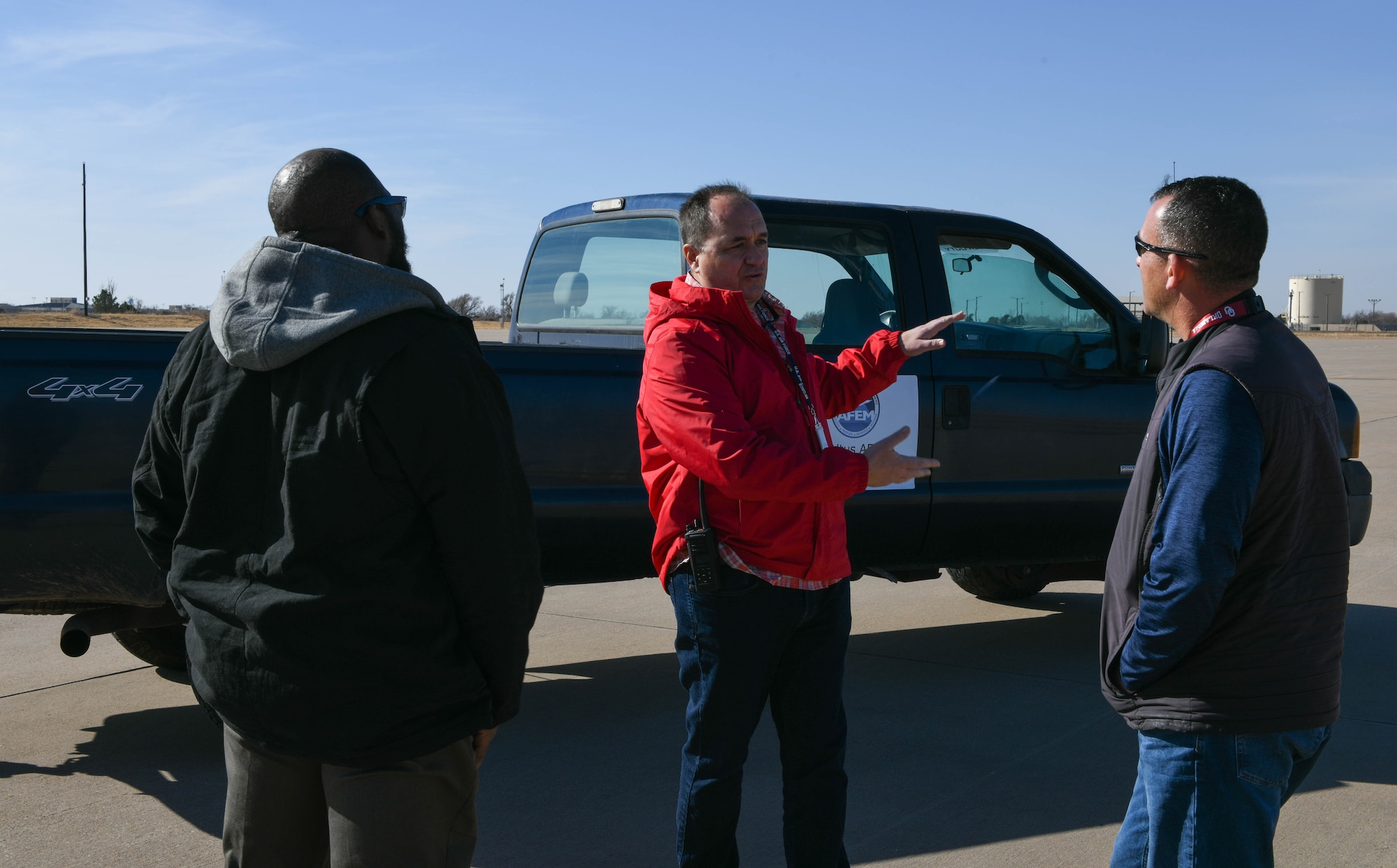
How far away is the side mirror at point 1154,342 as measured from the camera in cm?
509

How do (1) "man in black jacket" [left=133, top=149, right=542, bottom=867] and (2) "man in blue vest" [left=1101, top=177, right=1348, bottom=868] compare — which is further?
(2) "man in blue vest" [left=1101, top=177, right=1348, bottom=868]

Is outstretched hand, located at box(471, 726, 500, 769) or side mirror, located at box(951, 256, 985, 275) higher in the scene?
side mirror, located at box(951, 256, 985, 275)

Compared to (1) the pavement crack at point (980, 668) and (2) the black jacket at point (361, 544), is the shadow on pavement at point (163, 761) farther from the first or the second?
(1) the pavement crack at point (980, 668)

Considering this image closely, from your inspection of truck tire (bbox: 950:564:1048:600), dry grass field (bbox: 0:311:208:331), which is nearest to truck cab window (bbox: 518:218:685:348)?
dry grass field (bbox: 0:311:208:331)

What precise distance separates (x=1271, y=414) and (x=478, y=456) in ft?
4.28

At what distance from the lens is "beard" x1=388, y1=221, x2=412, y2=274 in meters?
2.00

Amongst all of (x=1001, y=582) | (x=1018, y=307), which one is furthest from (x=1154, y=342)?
→ (x=1001, y=582)

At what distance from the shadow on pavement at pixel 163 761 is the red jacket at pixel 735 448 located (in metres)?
1.98

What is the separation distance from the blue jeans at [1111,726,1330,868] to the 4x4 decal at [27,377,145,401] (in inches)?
125

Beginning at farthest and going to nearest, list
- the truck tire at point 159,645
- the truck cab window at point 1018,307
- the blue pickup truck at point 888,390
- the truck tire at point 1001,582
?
the truck tire at point 1001,582 < the truck cab window at point 1018,307 < the truck tire at point 159,645 < the blue pickup truck at point 888,390

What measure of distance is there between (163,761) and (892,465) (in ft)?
10.1

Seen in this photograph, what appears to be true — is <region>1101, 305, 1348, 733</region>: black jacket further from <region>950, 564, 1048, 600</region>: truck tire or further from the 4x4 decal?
<region>950, 564, 1048, 600</region>: truck tire

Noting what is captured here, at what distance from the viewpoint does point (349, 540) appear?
1834mm

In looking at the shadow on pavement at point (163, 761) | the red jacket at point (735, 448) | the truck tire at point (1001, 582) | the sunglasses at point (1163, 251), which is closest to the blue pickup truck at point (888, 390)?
the shadow on pavement at point (163, 761)
